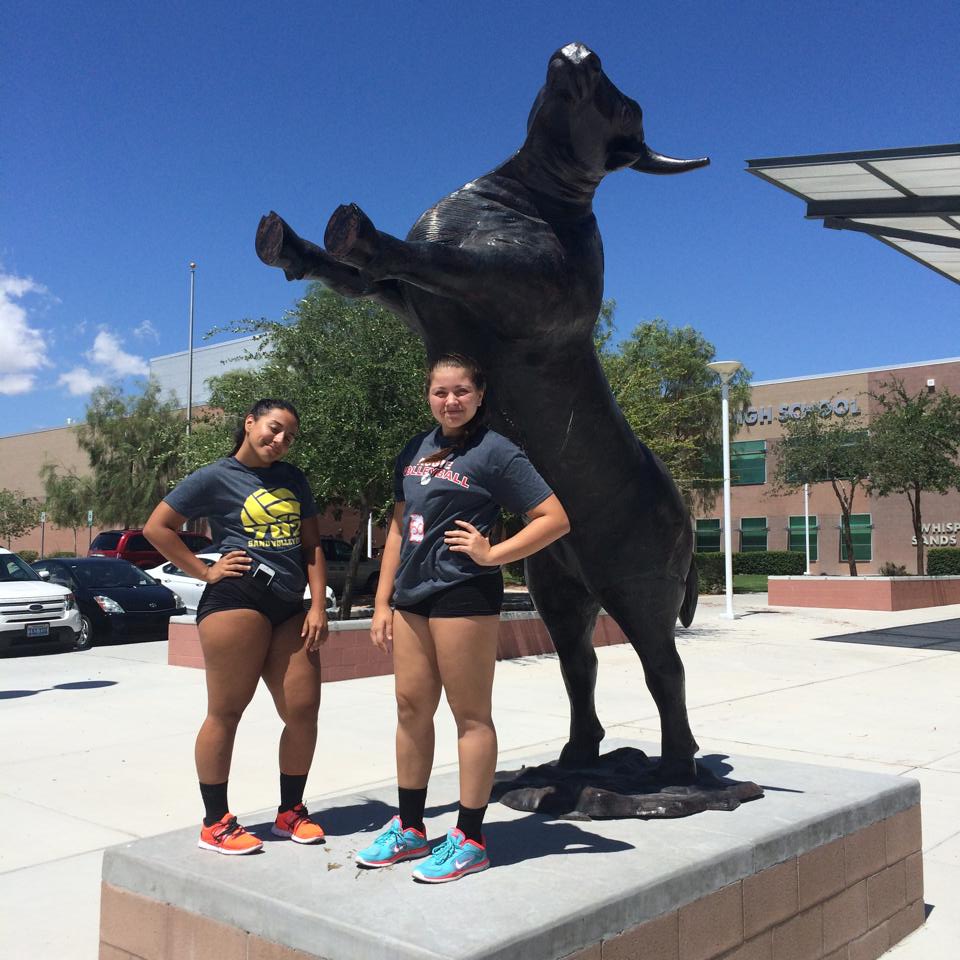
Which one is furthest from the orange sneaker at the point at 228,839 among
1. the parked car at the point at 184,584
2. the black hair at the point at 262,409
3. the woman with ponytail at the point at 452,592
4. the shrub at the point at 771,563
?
the shrub at the point at 771,563

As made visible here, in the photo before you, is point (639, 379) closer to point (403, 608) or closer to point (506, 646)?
point (506, 646)

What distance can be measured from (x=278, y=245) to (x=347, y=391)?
355 inches

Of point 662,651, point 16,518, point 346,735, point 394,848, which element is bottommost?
point 346,735

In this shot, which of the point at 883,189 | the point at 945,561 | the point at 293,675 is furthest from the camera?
the point at 945,561

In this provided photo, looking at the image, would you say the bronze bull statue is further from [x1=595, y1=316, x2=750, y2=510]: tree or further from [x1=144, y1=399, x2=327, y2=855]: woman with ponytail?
[x1=595, y1=316, x2=750, y2=510]: tree

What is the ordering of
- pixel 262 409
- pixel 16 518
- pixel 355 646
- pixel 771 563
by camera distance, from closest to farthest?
pixel 262 409, pixel 355 646, pixel 771 563, pixel 16 518

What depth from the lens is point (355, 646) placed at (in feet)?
34.7

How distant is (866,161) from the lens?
11133mm

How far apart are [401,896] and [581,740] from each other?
1.73 meters

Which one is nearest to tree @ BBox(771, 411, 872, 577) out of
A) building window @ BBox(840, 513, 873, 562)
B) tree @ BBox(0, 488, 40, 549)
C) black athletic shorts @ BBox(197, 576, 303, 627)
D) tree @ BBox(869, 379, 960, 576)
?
tree @ BBox(869, 379, 960, 576)

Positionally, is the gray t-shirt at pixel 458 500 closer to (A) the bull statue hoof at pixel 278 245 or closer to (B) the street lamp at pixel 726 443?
(A) the bull statue hoof at pixel 278 245

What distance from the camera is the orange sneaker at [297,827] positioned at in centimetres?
314

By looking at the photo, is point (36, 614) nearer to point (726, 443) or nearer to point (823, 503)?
point (726, 443)

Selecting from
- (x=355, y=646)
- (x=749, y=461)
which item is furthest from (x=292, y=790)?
(x=749, y=461)
